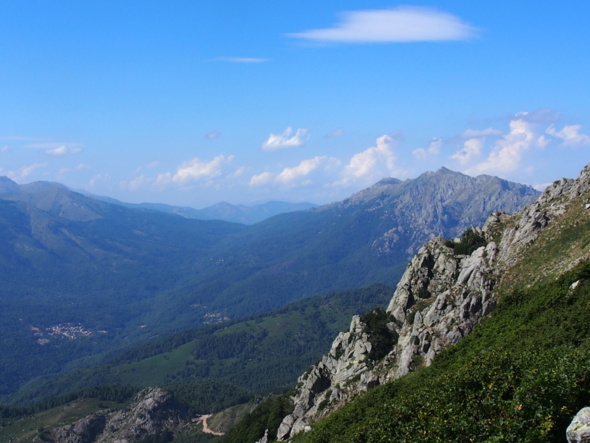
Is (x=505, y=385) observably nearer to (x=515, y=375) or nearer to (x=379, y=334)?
(x=515, y=375)

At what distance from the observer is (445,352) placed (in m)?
64.5

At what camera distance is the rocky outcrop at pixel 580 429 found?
26075mm

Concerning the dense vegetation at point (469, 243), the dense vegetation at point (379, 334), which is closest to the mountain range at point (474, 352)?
the dense vegetation at point (379, 334)

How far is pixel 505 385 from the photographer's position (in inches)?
1545

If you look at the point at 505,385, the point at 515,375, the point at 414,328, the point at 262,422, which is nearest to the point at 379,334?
the point at 414,328

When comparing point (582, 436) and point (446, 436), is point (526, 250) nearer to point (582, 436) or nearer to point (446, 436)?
point (446, 436)

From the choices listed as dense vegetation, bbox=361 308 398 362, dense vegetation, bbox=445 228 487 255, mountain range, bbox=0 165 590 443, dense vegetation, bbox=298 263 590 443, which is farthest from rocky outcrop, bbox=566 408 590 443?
dense vegetation, bbox=445 228 487 255

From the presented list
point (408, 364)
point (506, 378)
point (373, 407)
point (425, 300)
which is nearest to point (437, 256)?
point (425, 300)

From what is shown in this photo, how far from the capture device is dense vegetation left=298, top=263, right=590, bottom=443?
3303 cm

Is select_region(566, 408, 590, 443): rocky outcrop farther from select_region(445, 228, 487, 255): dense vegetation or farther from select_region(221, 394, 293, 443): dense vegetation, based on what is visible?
select_region(221, 394, 293, 443): dense vegetation

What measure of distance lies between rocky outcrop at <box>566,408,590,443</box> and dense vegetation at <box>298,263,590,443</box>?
102 inches

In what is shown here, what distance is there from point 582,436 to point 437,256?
73.7 m

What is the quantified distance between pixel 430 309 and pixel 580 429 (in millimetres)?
53591

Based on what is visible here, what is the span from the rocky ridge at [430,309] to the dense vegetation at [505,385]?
6433 mm
